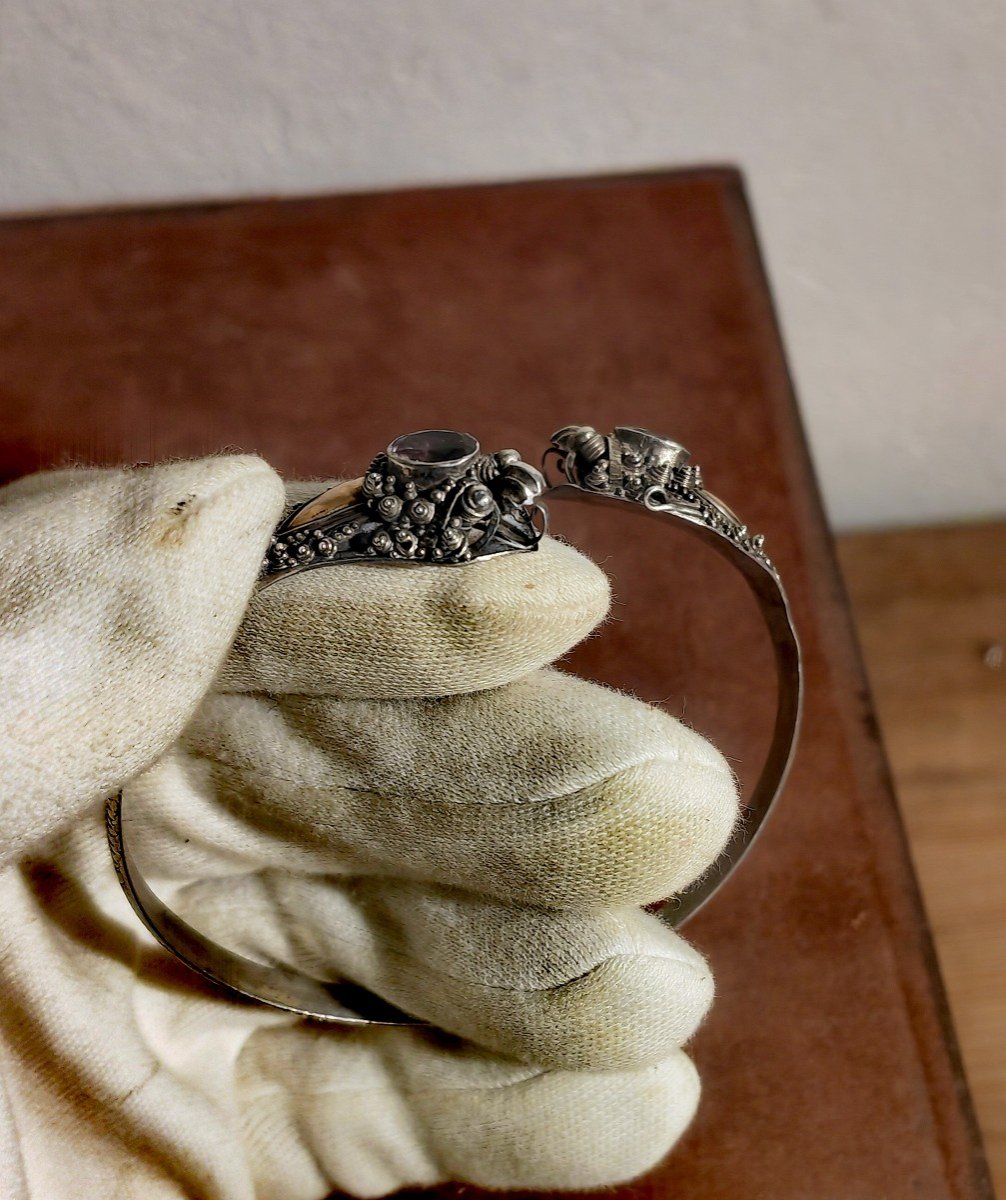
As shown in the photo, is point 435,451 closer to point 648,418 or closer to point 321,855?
point 321,855

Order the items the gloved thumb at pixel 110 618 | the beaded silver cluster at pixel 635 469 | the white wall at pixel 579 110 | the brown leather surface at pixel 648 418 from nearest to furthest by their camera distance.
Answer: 1. the gloved thumb at pixel 110 618
2. the beaded silver cluster at pixel 635 469
3. the brown leather surface at pixel 648 418
4. the white wall at pixel 579 110

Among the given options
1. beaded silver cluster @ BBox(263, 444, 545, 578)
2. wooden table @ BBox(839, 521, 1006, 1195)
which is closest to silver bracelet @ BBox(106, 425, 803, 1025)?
beaded silver cluster @ BBox(263, 444, 545, 578)

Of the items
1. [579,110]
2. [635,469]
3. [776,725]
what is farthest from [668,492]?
[579,110]

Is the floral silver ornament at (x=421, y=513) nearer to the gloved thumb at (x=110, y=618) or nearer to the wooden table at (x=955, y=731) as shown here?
the gloved thumb at (x=110, y=618)

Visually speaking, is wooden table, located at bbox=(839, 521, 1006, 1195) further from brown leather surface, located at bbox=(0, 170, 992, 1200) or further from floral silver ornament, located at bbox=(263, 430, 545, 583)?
floral silver ornament, located at bbox=(263, 430, 545, 583)

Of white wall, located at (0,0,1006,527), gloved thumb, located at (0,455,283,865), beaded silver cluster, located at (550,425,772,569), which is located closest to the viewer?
gloved thumb, located at (0,455,283,865)

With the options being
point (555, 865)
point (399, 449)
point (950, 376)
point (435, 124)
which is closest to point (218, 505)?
point (399, 449)

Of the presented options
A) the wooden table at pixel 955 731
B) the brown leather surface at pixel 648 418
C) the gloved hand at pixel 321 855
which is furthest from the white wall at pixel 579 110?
the gloved hand at pixel 321 855
